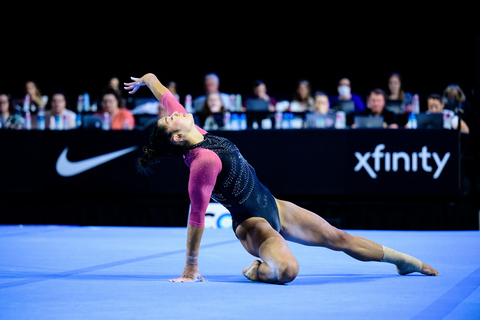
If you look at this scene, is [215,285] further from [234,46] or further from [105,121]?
[234,46]

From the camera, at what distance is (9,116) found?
25.1 ft

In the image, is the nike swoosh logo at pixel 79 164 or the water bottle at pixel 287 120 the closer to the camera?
the nike swoosh logo at pixel 79 164

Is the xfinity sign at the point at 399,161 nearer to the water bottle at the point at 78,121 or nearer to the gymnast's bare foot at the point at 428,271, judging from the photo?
the gymnast's bare foot at the point at 428,271

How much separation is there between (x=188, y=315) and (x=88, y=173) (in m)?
4.72

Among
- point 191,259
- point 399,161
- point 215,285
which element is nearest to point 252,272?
point 215,285

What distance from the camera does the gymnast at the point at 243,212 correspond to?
3.26m

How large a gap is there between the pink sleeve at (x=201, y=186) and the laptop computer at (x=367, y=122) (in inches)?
151

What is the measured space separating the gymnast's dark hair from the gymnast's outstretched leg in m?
0.77

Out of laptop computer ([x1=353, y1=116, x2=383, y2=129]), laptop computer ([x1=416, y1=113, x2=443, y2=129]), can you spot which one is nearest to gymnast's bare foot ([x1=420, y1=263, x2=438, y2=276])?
laptop computer ([x1=353, y1=116, x2=383, y2=129])

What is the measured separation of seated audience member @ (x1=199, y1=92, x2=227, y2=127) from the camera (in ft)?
24.2

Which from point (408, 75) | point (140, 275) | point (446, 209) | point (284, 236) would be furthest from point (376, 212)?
point (408, 75)

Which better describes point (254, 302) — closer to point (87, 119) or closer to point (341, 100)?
point (87, 119)

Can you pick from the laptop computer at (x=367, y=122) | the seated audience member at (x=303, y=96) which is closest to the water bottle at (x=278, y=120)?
the laptop computer at (x=367, y=122)

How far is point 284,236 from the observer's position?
3656 millimetres
